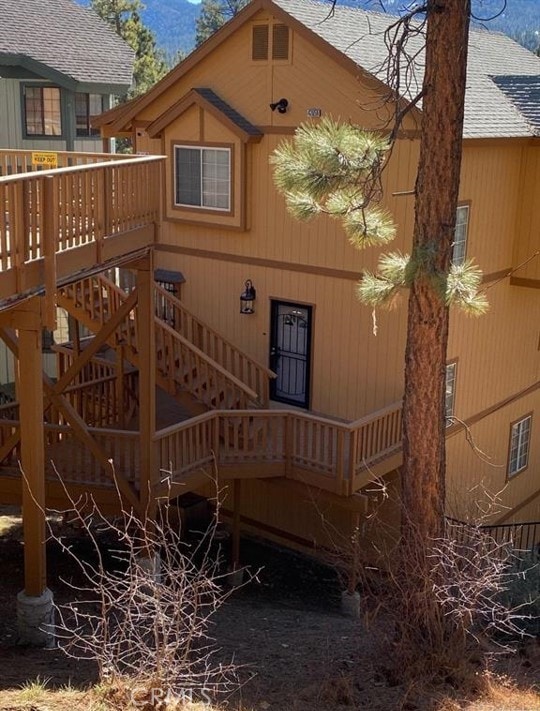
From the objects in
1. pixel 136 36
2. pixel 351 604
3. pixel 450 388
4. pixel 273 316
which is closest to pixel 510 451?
pixel 450 388

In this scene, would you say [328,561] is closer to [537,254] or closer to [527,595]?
[527,595]

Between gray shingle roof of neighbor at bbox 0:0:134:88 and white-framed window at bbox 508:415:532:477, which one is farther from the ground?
gray shingle roof of neighbor at bbox 0:0:134:88

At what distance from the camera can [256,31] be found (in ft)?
47.5

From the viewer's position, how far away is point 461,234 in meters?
14.4

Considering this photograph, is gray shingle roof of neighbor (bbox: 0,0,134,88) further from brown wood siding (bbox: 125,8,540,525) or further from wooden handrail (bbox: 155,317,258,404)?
wooden handrail (bbox: 155,317,258,404)

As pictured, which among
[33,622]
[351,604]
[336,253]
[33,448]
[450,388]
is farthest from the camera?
[450,388]

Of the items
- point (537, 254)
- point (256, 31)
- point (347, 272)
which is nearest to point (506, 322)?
point (537, 254)

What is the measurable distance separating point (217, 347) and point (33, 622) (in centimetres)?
673

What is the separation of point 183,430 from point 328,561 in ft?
13.6

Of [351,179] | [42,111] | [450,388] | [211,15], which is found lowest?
[450,388]

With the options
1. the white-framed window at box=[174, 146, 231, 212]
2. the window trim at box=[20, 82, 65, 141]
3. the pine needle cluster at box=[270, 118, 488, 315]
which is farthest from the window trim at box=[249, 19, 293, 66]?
the window trim at box=[20, 82, 65, 141]

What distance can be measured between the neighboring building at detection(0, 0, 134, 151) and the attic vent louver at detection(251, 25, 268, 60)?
1015 cm

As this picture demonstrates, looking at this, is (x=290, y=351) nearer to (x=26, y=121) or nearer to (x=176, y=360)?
(x=176, y=360)

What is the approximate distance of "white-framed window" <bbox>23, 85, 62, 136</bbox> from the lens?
23.1 meters
